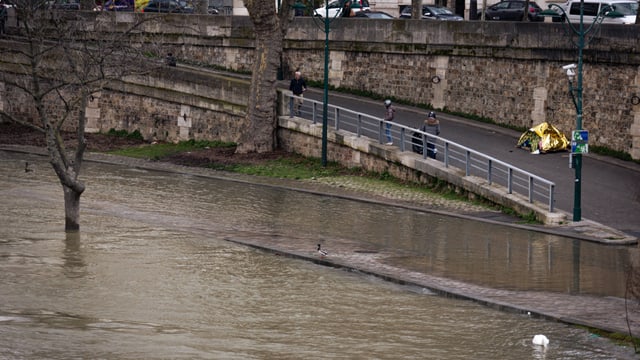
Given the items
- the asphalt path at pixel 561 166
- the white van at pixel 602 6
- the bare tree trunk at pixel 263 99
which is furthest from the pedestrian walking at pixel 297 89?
the white van at pixel 602 6

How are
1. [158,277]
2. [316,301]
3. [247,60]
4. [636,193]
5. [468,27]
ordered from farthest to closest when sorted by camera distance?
[247,60], [468,27], [636,193], [158,277], [316,301]

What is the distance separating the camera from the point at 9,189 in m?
32.1

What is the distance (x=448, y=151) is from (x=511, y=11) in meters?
20.3

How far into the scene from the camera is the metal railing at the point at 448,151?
29325 millimetres

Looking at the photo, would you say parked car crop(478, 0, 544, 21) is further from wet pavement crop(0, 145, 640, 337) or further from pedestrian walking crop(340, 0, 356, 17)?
wet pavement crop(0, 145, 640, 337)

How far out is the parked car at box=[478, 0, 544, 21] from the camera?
164 ft

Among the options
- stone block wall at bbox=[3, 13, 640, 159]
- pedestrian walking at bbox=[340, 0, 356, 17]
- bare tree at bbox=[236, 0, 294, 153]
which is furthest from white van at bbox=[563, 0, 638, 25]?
bare tree at bbox=[236, 0, 294, 153]

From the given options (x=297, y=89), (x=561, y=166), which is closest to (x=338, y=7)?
(x=297, y=89)

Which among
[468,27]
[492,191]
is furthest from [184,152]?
[492,191]

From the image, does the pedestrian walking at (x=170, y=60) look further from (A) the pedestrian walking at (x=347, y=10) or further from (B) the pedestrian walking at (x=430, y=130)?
(B) the pedestrian walking at (x=430, y=130)

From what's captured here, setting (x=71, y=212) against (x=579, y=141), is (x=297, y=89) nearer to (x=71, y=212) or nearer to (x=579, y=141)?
(x=579, y=141)

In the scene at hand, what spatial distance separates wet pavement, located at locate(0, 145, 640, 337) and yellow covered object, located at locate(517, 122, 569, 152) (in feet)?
17.4

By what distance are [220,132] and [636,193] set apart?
1539 cm

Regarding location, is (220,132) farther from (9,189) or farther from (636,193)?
(636,193)
